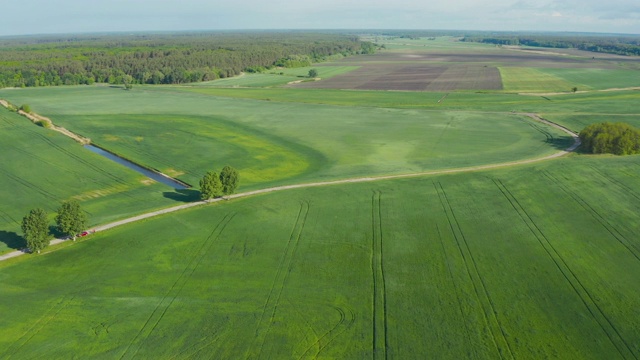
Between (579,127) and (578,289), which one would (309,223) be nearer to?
(578,289)

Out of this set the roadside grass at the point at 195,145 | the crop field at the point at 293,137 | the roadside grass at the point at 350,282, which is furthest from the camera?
the crop field at the point at 293,137

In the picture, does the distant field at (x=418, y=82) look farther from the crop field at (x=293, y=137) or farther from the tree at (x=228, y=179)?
the tree at (x=228, y=179)

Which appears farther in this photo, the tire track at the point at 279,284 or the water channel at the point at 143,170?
the water channel at the point at 143,170

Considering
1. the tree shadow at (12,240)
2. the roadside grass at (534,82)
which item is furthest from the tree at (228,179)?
the roadside grass at (534,82)

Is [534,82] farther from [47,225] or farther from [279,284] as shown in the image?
[47,225]

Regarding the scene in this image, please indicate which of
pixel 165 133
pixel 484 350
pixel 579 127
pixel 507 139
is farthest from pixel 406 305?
pixel 579 127

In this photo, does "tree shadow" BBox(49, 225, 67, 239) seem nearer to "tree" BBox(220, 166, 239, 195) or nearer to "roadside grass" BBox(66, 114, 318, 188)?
"tree" BBox(220, 166, 239, 195)

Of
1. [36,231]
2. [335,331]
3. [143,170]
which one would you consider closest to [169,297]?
[335,331]
